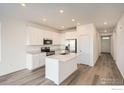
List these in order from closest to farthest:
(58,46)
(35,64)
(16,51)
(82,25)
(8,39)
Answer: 1. (8,39)
2. (16,51)
3. (35,64)
4. (82,25)
5. (58,46)

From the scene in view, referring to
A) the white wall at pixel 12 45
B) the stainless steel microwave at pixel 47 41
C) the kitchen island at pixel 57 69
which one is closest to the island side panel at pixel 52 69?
the kitchen island at pixel 57 69

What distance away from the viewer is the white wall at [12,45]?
3301 millimetres

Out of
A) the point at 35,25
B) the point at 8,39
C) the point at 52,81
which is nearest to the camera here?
the point at 52,81

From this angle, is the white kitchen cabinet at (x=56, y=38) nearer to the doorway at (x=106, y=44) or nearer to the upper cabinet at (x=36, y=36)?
the upper cabinet at (x=36, y=36)

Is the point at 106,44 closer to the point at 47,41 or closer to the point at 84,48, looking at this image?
the point at 84,48

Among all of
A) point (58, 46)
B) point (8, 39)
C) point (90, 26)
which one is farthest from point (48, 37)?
point (90, 26)

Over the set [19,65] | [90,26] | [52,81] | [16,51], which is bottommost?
[52,81]

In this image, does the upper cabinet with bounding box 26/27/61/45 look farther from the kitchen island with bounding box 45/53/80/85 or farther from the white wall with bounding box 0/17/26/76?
the kitchen island with bounding box 45/53/80/85

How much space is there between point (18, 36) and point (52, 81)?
8.69 feet

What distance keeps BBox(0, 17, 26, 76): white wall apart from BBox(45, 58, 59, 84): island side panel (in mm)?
1740

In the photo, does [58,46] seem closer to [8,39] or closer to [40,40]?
[40,40]

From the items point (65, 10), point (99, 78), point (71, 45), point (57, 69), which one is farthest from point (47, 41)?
point (99, 78)

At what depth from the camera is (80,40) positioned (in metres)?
5.20

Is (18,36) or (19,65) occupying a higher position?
(18,36)
